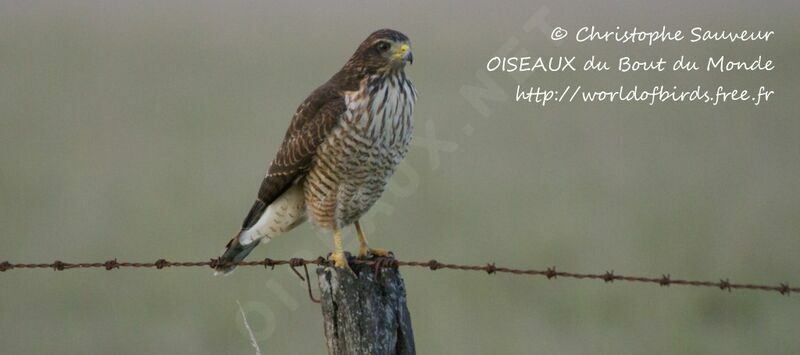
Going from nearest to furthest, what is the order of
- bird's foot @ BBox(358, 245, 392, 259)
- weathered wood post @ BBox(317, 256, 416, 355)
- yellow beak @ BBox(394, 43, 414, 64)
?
weathered wood post @ BBox(317, 256, 416, 355)
bird's foot @ BBox(358, 245, 392, 259)
yellow beak @ BBox(394, 43, 414, 64)

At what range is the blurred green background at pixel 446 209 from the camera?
347 inches

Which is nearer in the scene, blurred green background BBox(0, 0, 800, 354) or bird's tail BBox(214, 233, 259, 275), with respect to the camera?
bird's tail BBox(214, 233, 259, 275)

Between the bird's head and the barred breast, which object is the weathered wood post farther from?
the bird's head

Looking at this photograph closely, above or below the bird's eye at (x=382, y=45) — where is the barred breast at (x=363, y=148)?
below

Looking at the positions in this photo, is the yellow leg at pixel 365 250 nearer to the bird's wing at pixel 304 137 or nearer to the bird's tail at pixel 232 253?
the bird's wing at pixel 304 137

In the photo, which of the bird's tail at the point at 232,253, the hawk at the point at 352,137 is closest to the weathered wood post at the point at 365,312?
the hawk at the point at 352,137

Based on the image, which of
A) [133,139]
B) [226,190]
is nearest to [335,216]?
[226,190]

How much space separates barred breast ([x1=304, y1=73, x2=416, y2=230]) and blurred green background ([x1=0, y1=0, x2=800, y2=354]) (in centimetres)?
273

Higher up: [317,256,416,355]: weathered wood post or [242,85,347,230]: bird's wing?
[242,85,347,230]: bird's wing

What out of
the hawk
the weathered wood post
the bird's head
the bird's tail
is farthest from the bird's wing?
the weathered wood post

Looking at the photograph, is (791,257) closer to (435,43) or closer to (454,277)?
(454,277)

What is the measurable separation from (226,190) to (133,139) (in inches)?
159

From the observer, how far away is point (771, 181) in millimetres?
11820

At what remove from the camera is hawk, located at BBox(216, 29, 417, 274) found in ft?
18.5
